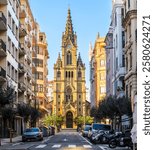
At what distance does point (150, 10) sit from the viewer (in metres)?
5.02

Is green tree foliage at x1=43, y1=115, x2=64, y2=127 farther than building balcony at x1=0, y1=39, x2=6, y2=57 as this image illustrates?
Yes

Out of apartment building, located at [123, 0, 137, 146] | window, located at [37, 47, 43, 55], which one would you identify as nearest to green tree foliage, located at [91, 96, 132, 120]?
apartment building, located at [123, 0, 137, 146]

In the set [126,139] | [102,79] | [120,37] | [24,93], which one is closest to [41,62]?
[102,79]

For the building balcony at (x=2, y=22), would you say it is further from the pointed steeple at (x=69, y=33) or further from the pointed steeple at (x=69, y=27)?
the pointed steeple at (x=69, y=27)

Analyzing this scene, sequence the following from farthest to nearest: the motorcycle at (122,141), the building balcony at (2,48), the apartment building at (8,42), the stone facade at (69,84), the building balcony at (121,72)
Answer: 1. the stone facade at (69,84)
2. the building balcony at (121,72)
3. the apartment building at (8,42)
4. the building balcony at (2,48)
5. the motorcycle at (122,141)

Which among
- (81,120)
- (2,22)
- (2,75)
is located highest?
(2,22)

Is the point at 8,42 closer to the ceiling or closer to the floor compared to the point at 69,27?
closer to the floor

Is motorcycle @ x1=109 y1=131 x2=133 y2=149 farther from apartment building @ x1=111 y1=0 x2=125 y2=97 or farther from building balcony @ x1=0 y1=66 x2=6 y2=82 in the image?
apartment building @ x1=111 y1=0 x2=125 y2=97

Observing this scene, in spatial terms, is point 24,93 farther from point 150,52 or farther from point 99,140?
point 150,52

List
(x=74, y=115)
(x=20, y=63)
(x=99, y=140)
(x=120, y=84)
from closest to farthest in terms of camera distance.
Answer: (x=99, y=140), (x=120, y=84), (x=20, y=63), (x=74, y=115)

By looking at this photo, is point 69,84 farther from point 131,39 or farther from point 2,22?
point 131,39

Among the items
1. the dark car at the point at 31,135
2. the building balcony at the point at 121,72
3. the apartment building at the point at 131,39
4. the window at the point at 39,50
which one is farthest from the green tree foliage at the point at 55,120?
the dark car at the point at 31,135

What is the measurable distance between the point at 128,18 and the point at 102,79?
80.2 metres

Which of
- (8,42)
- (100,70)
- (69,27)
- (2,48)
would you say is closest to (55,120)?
(100,70)
